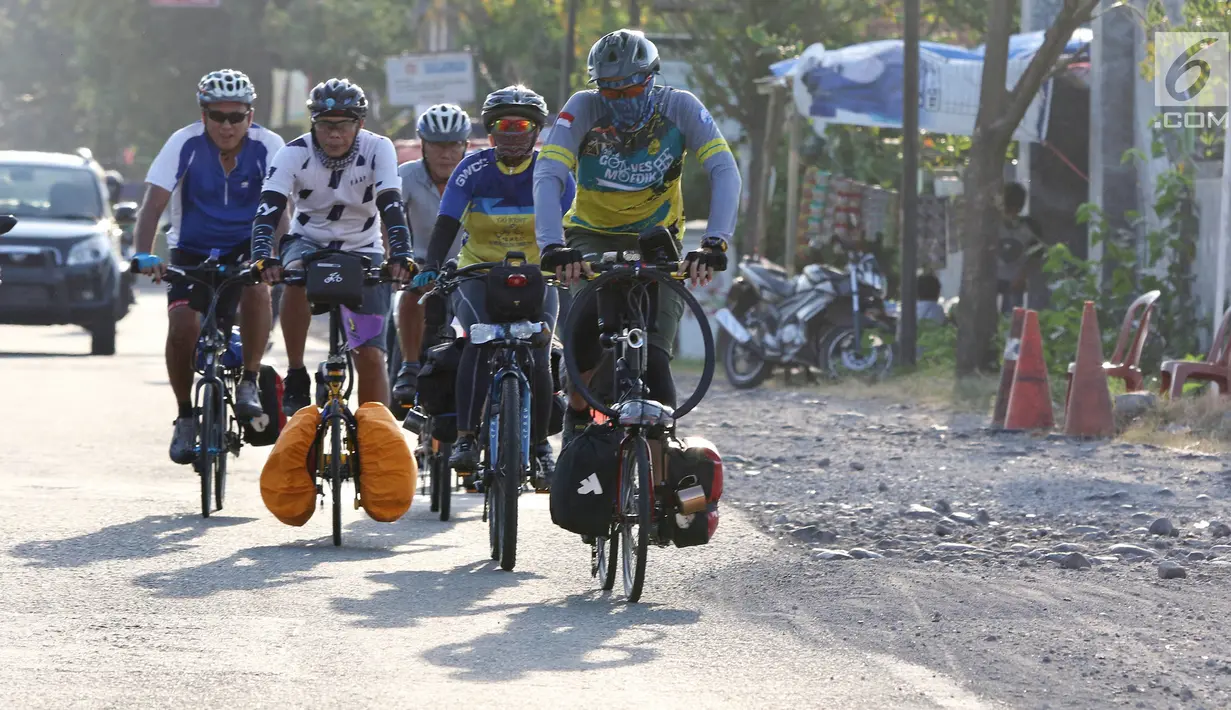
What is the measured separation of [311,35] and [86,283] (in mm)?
44596

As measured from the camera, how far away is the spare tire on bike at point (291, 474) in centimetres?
892

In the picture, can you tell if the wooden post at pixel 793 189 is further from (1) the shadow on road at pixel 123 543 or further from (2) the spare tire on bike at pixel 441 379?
(1) the shadow on road at pixel 123 543

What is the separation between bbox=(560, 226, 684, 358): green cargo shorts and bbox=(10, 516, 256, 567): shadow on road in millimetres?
1992

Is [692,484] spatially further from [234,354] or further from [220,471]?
[234,354]

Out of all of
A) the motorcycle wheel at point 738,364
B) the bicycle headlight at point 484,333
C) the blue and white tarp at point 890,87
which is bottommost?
the motorcycle wheel at point 738,364

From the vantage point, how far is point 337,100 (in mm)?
9547

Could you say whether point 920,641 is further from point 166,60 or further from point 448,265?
point 166,60

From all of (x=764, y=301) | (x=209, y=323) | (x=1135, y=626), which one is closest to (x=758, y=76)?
(x=764, y=301)

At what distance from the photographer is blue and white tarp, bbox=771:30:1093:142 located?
2153 centimetres

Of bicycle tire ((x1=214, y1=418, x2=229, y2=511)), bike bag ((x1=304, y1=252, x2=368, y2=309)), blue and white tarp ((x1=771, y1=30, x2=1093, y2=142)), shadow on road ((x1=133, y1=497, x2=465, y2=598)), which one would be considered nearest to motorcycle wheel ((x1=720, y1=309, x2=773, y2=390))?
blue and white tarp ((x1=771, y1=30, x2=1093, y2=142))

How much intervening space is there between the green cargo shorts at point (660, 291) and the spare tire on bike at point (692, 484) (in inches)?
16.4

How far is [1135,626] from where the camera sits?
6945mm

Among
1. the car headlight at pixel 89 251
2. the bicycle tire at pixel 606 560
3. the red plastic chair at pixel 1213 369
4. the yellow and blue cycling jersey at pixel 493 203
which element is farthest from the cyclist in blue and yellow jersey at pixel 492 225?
the car headlight at pixel 89 251

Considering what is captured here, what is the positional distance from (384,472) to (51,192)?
1508 centimetres
